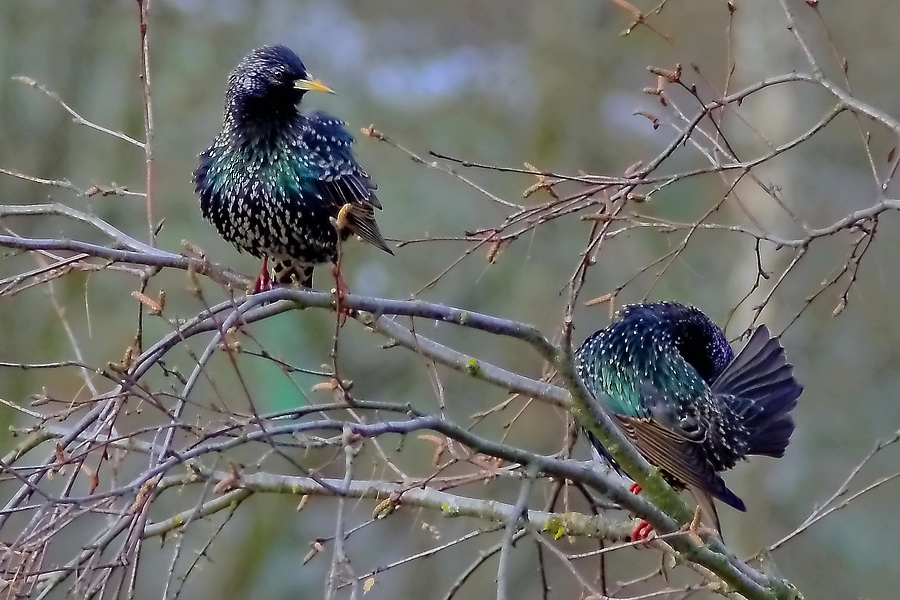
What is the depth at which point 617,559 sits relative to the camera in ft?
31.4

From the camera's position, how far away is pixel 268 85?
14.4 feet

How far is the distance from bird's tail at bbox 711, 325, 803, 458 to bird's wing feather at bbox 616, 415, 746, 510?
337 millimetres

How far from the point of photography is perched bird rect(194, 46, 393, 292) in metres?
4.28

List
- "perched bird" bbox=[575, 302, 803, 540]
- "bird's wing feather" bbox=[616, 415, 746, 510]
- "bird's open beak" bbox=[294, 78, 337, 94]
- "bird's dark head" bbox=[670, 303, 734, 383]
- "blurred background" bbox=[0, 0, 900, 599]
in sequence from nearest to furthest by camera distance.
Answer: "bird's wing feather" bbox=[616, 415, 746, 510], "perched bird" bbox=[575, 302, 803, 540], "bird's open beak" bbox=[294, 78, 337, 94], "bird's dark head" bbox=[670, 303, 734, 383], "blurred background" bbox=[0, 0, 900, 599]

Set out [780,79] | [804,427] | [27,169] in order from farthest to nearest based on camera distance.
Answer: [804,427], [27,169], [780,79]

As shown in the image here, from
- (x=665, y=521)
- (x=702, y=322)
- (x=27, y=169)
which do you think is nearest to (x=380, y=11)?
(x=27, y=169)

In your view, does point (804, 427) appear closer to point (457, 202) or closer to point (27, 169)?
point (457, 202)

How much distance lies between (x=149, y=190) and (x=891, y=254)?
25.5ft

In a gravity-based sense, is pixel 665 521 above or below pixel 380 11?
below

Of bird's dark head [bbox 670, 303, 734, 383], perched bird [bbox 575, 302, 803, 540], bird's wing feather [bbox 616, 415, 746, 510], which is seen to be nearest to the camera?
bird's wing feather [bbox 616, 415, 746, 510]

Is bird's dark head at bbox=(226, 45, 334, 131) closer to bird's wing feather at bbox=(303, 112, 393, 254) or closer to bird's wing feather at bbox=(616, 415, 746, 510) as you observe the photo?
bird's wing feather at bbox=(303, 112, 393, 254)

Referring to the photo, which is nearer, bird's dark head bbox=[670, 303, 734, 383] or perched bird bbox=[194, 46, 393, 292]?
perched bird bbox=[194, 46, 393, 292]

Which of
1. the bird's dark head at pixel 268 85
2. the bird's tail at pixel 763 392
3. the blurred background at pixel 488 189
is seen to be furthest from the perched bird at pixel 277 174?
the blurred background at pixel 488 189

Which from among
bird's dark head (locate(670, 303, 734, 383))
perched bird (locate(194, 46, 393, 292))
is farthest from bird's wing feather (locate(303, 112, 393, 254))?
bird's dark head (locate(670, 303, 734, 383))
